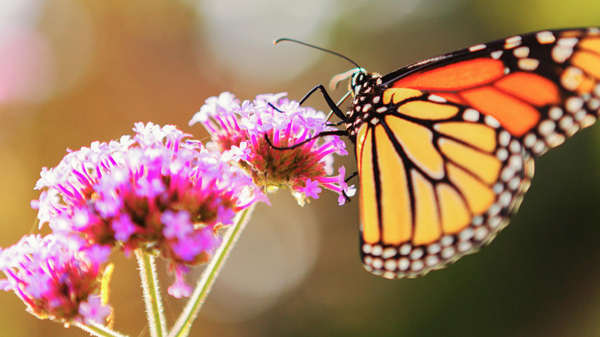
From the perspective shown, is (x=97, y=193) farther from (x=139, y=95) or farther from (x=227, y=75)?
(x=227, y=75)

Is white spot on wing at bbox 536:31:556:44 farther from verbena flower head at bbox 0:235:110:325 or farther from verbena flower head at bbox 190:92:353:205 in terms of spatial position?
verbena flower head at bbox 0:235:110:325

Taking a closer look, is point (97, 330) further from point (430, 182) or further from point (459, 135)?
point (459, 135)

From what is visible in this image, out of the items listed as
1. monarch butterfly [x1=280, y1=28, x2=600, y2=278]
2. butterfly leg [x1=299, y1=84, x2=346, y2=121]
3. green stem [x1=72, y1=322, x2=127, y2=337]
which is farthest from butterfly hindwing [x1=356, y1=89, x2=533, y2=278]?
green stem [x1=72, y1=322, x2=127, y2=337]

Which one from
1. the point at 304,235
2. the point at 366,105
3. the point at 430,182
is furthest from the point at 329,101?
the point at 304,235

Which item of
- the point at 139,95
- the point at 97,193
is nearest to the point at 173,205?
the point at 97,193

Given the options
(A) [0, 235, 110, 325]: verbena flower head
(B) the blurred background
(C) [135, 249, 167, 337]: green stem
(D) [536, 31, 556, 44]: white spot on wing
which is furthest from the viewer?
(B) the blurred background

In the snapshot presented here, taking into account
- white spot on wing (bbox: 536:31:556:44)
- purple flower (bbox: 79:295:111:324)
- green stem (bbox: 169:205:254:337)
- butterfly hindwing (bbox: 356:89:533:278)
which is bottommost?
purple flower (bbox: 79:295:111:324)

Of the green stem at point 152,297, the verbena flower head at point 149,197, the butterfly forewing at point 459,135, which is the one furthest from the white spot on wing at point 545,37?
the green stem at point 152,297
